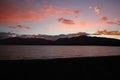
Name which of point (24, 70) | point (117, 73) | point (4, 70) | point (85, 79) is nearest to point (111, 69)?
point (117, 73)

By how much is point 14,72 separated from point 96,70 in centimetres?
412

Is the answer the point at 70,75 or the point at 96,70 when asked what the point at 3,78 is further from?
the point at 96,70

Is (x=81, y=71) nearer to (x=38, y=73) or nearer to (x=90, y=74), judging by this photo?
(x=90, y=74)

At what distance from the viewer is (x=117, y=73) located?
8875mm

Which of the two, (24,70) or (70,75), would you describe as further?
(24,70)

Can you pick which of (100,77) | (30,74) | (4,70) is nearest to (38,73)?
(30,74)

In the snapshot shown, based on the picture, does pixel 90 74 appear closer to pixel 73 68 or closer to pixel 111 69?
pixel 73 68

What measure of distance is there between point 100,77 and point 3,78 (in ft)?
13.7

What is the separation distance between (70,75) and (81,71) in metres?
0.78

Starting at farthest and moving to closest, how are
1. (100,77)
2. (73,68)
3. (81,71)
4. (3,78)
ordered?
(73,68)
(81,71)
(100,77)
(3,78)

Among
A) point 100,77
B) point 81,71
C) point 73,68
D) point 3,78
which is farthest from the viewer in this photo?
point 73,68

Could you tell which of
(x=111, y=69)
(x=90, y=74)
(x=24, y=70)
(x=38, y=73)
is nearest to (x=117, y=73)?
(x=111, y=69)

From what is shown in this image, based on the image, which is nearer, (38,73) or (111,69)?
(38,73)

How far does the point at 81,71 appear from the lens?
8.72m
